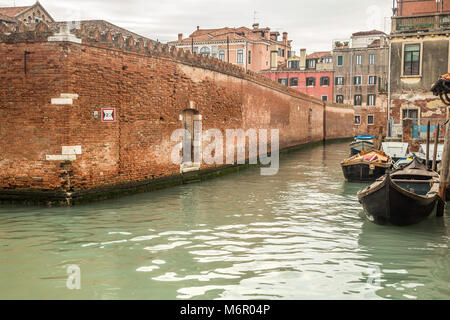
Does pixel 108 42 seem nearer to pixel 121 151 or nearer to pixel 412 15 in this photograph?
pixel 121 151

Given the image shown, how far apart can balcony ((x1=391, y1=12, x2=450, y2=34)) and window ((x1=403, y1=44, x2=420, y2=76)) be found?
0.68 m

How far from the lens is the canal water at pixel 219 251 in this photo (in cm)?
461

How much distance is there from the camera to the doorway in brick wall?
1288cm

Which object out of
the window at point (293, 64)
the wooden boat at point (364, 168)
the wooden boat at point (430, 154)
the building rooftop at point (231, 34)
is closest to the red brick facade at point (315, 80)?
the window at point (293, 64)

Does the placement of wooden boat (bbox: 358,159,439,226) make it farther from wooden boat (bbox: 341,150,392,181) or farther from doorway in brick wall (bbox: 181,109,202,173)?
doorway in brick wall (bbox: 181,109,202,173)

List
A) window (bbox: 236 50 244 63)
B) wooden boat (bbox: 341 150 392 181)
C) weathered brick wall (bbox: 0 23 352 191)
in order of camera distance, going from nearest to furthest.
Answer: weathered brick wall (bbox: 0 23 352 191) → wooden boat (bbox: 341 150 392 181) → window (bbox: 236 50 244 63)

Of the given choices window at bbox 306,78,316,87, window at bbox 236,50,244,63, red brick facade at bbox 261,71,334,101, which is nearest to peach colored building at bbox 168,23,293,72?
window at bbox 236,50,244,63

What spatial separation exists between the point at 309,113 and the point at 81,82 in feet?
71.2

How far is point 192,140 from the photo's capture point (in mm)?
13180

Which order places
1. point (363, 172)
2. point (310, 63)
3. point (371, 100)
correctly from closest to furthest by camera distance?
1. point (363, 172)
2. point (371, 100)
3. point (310, 63)

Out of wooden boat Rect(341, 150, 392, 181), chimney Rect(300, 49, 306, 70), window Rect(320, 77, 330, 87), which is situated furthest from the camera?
chimney Rect(300, 49, 306, 70)

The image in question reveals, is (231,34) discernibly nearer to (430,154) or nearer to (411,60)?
(411,60)

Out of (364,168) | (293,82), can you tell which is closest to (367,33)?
(293,82)

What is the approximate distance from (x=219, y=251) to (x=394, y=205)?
9.58ft
